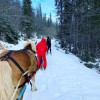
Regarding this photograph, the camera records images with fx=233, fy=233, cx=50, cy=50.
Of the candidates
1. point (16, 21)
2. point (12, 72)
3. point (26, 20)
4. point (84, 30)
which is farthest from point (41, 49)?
point (26, 20)

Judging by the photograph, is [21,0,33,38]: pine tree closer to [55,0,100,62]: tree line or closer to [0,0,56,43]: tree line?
[0,0,56,43]: tree line

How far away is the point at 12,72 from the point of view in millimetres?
4258

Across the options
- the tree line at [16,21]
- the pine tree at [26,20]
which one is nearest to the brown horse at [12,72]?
the tree line at [16,21]

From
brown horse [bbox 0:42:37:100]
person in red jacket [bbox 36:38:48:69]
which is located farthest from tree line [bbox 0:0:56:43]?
brown horse [bbox 0:42:37:100]

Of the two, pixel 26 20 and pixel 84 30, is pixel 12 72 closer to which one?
pixel 84 30

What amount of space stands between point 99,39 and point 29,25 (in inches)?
1382

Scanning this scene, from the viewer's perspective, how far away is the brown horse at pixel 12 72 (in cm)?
347

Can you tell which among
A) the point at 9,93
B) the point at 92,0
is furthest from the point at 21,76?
the point at 92,0

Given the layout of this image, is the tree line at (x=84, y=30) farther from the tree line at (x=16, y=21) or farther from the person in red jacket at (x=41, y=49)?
the person in red jacket at (x=41, y=49)

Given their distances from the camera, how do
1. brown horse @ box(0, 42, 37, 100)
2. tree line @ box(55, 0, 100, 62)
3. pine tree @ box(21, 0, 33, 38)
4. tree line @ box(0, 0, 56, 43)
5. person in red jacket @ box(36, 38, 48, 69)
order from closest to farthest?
1. brown horse @ box(0, 42, 37, 100)
2. person in red jacket @ box(36, 38, 48, 69)
3. tree line @ box(55, 0, 100, 62)
4. tree line @ box(0, 0, 56, 43)
5. pine tree @ box(21, 0, 33, 38)

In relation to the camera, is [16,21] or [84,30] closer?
[84,30]

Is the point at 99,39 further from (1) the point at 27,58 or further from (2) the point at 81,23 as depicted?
(1) the point at 27,58

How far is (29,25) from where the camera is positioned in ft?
198

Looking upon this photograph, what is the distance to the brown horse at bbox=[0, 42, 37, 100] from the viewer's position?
11.4 feet
